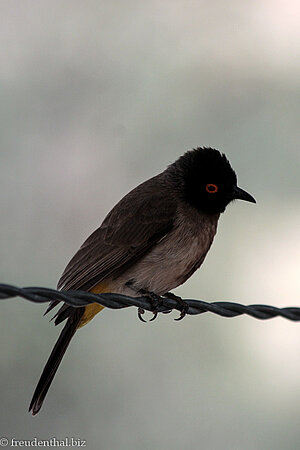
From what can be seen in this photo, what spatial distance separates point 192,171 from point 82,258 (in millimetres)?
1102

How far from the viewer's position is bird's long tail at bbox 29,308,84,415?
4.45 metres

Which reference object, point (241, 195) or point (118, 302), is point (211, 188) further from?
point (118, 302)

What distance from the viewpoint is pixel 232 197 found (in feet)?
16.6

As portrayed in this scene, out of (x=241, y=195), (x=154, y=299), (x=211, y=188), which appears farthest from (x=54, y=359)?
(x=241, y=195)

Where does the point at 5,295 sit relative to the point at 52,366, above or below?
below

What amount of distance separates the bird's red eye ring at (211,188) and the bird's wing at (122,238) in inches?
11.7

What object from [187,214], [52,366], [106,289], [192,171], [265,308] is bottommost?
[265,308]

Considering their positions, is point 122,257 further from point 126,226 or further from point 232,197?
point 232,197

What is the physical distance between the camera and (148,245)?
4.56 meters

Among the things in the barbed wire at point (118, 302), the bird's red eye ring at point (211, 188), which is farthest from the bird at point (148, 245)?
the barbed wire at point (118, 302)

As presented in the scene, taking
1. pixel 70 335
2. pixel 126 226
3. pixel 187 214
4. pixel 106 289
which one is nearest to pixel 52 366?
pixel 70 335

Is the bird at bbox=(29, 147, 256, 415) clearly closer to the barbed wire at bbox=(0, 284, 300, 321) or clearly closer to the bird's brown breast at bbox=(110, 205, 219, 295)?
the bird's brown breast at bbox=(110, 205, 219, 295)

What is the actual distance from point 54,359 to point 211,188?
160 cm

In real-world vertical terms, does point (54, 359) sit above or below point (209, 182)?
below
